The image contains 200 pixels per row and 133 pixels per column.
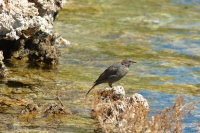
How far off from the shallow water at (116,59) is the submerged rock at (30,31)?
1.36 feet

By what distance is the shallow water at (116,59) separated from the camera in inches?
423

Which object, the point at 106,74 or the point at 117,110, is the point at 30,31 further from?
the point at 117,110

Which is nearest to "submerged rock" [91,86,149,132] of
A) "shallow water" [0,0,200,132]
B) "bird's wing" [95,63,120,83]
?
"shallow water" [0,0,200,132]

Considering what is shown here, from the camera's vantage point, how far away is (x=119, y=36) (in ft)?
56.7

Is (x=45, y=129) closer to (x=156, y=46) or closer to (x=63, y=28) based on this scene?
(x=156, y=46)

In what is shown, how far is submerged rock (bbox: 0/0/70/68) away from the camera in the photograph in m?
11.9

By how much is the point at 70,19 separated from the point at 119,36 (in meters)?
2.30

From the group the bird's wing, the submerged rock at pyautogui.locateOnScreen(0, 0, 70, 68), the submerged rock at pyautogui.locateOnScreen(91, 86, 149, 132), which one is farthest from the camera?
the submerged rock at pyautogui.locateOnScreen(0, 0, 70, 68)

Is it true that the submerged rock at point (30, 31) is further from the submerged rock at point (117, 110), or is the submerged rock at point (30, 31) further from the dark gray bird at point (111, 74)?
the submerged rock at point (117, 110)

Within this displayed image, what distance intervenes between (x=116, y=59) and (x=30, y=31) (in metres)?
2.79

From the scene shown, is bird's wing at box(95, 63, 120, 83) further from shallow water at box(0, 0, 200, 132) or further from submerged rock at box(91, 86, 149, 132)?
submerged rock at box(91, 86, 149, 132)

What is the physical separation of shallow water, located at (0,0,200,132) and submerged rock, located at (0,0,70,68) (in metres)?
0.42

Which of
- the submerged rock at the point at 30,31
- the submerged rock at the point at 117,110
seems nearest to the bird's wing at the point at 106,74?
the submerged rock at the point at 117,110

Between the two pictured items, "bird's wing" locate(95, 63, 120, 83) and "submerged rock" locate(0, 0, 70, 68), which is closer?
"bird's wing" locate(95, 63, 120, 83)
